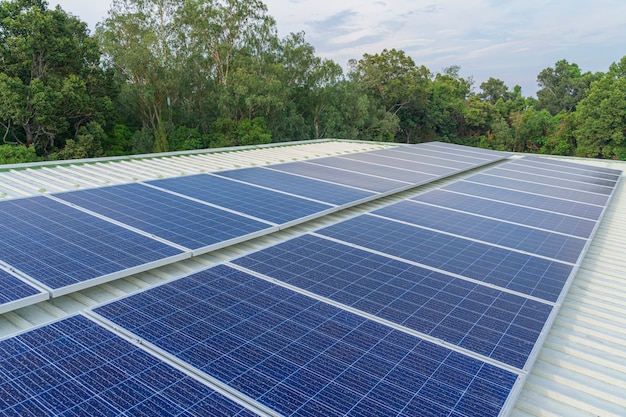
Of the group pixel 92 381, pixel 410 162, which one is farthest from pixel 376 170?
pixel 92 381

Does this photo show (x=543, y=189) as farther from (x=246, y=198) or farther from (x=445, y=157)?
(x=246, y=198)

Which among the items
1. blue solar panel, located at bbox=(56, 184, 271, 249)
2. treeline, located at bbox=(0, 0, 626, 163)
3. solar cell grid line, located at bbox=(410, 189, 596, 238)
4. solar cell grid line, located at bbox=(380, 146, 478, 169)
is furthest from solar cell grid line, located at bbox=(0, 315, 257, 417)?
treeline, located at bbox=(0, 0, 626, 163)

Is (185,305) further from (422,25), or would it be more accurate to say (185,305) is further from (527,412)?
(422,25)

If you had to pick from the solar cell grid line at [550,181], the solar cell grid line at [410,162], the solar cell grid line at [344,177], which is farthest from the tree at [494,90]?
the solar cell grid line at [344,177]

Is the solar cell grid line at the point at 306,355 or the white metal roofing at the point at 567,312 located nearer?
the solar cell grid line at the point at 306,355

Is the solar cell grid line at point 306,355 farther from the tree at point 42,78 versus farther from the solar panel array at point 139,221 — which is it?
the tree at point 42,78

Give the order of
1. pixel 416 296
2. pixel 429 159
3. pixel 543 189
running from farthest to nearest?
pixel 429 159 → pixel 543 189 → pixel 416 296

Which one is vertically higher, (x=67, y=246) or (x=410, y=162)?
Answer: (x=410, y=162)
